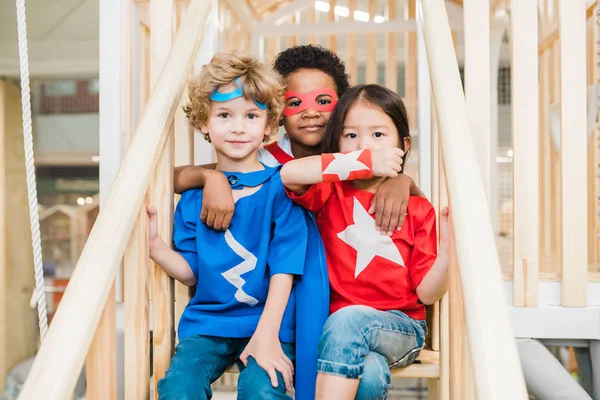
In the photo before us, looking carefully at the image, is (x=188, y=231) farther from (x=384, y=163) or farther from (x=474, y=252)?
(x=474, y=252)

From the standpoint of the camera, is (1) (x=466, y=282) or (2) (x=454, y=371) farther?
(2) (x=454, y=371)

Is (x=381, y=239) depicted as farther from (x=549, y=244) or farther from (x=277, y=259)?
(x=549, y=244)

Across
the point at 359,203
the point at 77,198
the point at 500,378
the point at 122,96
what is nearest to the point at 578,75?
the point at 359,203

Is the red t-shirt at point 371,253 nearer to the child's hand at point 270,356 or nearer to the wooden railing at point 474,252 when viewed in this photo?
the child's hand at point 270,356

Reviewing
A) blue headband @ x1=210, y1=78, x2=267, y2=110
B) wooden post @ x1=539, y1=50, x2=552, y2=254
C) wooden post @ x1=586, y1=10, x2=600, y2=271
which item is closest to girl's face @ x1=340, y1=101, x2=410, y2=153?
blue headband @ x1=210, y1=78, x2=267, y2=110

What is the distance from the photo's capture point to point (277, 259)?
3.54 feet

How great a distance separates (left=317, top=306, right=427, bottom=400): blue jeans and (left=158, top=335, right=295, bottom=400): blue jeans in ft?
0.34

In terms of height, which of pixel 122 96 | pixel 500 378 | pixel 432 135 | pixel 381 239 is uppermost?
pixel 122 96

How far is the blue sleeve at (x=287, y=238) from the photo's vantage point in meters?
1.07

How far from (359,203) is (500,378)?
24.2 inches

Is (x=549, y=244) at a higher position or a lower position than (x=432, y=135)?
lower

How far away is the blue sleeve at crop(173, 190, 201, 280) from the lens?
3.76 ft

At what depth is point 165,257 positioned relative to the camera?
1.10 metres

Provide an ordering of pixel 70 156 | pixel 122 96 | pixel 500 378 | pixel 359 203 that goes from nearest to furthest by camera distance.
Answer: pixel 500 378 → pixel 359 203 → pixel 122 96 → pixel 70 156
